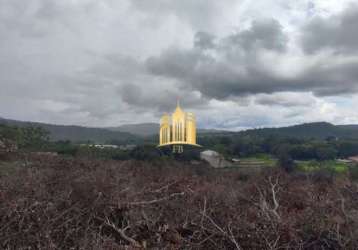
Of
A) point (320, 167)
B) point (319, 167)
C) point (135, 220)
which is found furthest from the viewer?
point (319, 167)

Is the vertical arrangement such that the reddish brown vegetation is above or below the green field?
above

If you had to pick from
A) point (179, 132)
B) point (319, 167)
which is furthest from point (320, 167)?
point (179, 132)

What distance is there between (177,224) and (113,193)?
78 cm

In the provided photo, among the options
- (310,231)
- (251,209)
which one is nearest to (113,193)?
(251,209)

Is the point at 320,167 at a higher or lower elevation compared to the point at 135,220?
lower

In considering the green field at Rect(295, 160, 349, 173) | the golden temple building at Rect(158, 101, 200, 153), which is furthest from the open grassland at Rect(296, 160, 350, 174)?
the golden temple building at Rect(158, 101, 200, 153)

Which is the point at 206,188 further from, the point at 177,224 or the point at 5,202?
the point at 5,202

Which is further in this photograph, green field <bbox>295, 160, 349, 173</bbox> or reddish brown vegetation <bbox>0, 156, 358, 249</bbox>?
green field <bbox>295, 160, 349, 173</bbox>

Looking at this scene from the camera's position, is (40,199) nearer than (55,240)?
No

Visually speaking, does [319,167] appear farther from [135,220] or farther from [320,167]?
[135,220]

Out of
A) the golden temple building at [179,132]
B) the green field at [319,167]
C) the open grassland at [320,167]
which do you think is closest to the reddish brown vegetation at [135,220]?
the golden temple building at [179,132]

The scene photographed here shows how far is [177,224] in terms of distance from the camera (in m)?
3.51

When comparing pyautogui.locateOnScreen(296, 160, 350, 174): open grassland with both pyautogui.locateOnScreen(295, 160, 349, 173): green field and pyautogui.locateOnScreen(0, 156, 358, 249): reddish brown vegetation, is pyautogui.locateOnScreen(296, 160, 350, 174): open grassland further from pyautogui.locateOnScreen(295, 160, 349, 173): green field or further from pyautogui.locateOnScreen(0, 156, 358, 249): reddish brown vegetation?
pyautogui.locateOnScreen(0, 156, 358, 249): reddish brown vegetation

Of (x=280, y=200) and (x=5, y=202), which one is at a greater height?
(x=5, y=202)
